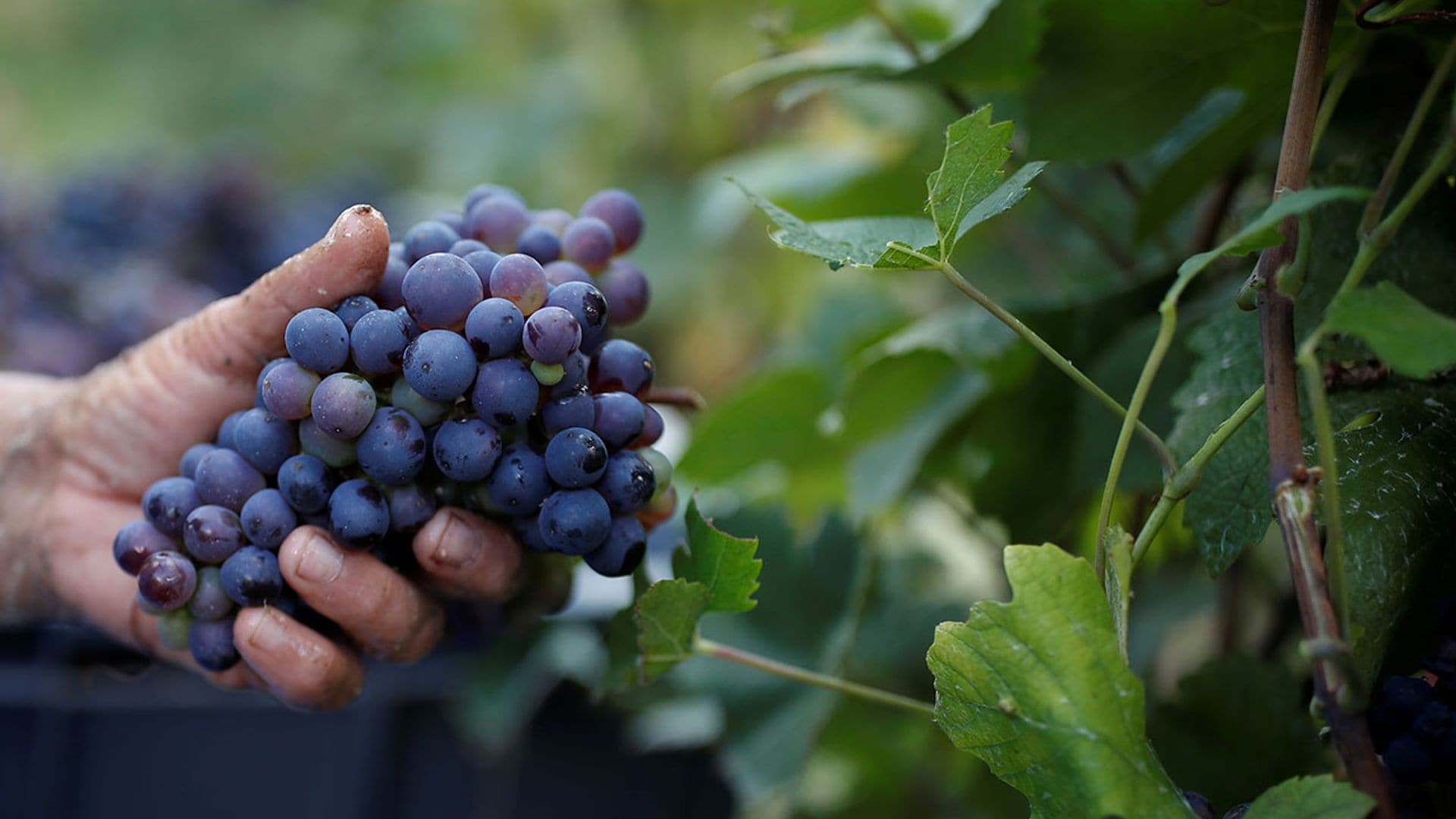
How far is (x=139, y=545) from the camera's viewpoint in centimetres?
48

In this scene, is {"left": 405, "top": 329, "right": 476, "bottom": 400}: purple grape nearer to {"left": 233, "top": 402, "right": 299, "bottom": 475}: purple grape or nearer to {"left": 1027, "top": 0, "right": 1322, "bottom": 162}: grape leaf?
{"left": 233, "top": 402, "right": 299, "bottom": 475}: purple grape

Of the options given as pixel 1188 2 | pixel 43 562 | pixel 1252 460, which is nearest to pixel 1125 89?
pixel 1188 2

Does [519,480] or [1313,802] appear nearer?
[1313,802]

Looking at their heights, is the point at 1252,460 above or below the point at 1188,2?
below

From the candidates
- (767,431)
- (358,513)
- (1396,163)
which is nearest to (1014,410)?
(767,431)

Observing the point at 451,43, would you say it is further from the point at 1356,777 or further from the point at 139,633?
the point at 1356,777

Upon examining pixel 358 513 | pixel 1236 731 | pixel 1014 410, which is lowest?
pixel 1236 731

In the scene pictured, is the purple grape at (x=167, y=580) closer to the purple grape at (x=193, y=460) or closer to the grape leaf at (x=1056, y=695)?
the purple grape at (x=193, y=460)

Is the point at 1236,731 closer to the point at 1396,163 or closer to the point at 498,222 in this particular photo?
the point at 1396,163

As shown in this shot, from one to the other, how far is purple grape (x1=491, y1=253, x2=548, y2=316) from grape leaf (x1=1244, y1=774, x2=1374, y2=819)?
12.2 inches

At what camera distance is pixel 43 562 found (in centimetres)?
64

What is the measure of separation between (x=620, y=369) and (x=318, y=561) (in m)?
0.15

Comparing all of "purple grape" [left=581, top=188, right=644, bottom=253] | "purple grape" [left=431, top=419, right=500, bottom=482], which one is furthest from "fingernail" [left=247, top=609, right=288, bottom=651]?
"purple grape" [left=581, top=188, right=644, bottom=253]

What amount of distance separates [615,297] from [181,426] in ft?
0.78
